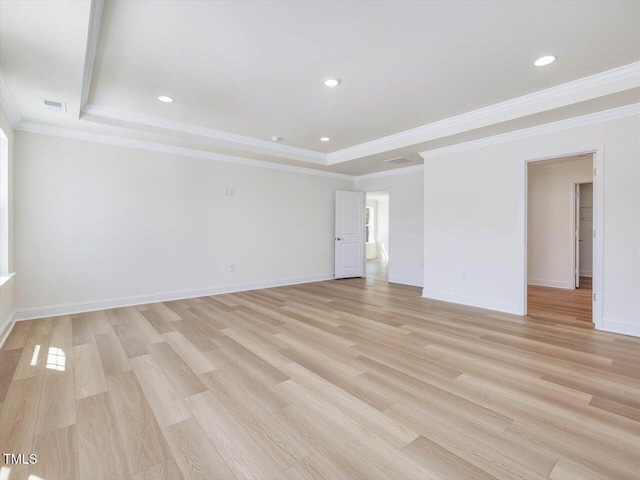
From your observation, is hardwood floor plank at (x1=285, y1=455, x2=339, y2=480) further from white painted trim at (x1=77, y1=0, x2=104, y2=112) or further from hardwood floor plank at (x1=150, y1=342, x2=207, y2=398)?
white painted trim at (x1=77, y1=0, x2=104, y2=112)

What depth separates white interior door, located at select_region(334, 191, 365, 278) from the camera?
7.32 metres

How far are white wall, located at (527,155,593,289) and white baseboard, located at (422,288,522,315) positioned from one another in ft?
10.1

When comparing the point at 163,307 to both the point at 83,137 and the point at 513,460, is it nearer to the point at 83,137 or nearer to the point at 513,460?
the point at 83,137

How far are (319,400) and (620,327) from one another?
12.1 feet

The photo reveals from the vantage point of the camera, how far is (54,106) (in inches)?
135

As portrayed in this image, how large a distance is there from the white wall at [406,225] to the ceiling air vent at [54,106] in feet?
18.8

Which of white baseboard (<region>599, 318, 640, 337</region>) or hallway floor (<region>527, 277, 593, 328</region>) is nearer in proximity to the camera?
white baseboard (<region>599, 318, 640, 337</region>)

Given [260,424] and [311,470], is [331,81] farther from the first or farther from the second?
[311,470]

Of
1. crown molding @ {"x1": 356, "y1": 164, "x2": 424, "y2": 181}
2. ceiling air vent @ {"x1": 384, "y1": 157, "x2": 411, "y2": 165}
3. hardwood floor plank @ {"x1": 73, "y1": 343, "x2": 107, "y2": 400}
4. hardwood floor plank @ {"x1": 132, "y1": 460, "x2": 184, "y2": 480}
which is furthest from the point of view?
crown molding @ {"x1": 356, "y1": 164, "x2": 424, "y2": 181}

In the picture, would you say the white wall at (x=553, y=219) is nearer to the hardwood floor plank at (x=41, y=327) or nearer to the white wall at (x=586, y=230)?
the white wall at (x=586, y=230)

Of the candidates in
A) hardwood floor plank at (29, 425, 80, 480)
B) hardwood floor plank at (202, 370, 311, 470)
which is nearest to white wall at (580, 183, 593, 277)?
hardwood floor plank at (202, 370, 311, 470)

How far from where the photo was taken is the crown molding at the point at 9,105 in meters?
2.96

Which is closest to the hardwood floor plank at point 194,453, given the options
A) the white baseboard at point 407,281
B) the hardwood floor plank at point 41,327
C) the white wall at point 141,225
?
the hardwood floor plank at point 41,327

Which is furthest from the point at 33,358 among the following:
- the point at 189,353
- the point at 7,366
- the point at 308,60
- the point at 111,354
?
the point at 308,60
